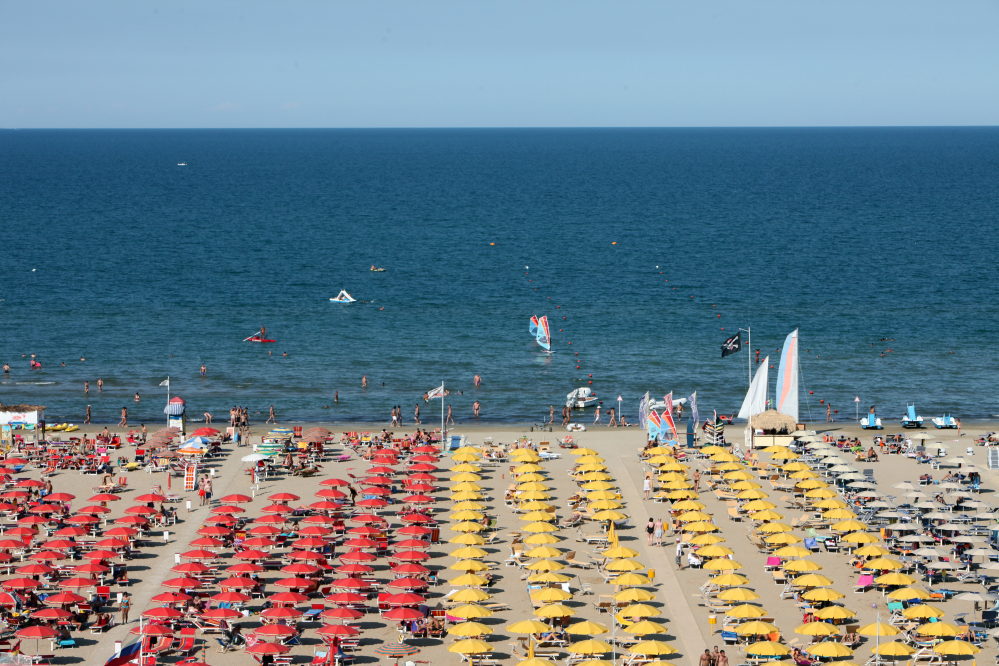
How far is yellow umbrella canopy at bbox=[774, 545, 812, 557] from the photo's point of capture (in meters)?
40.4

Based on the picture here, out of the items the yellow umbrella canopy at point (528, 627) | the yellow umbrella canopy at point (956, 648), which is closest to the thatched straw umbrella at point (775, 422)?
the yellow umbrella canopy at point (956, 648)

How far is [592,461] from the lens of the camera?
170ft

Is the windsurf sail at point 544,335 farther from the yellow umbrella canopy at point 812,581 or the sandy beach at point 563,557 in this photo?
the yellow umbrella canopy at point 812,581

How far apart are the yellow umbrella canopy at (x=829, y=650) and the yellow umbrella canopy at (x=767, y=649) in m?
0.74

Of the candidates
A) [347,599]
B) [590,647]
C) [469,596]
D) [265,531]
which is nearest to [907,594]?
[590,647]

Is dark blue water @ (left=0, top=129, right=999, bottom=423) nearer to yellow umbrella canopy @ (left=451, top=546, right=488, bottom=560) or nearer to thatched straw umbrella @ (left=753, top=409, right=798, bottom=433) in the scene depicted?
thatched straw umbrella @ (left=753, top=409, right=798, bottom=433)

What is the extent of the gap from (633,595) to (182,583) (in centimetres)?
1423

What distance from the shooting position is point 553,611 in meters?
36.1

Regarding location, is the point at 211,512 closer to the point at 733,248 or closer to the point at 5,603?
the point at 5,603

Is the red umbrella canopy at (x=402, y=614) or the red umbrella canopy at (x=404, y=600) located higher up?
the red umbrella canopy at (x=404, y=600)

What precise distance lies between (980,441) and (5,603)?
4536 cm

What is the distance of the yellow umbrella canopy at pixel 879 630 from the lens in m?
34.6

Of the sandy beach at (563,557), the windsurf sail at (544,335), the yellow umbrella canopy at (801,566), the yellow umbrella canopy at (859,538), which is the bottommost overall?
the sandy beach at (563,557)

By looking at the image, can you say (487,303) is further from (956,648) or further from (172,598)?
(956,648)
